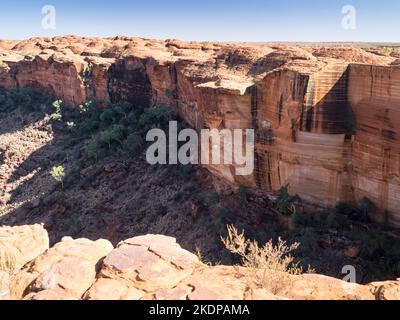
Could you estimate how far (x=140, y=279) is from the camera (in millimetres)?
6219

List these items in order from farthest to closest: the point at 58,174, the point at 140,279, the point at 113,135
Answer: the point at 113,135
the point at 58,174
the point at 140,279

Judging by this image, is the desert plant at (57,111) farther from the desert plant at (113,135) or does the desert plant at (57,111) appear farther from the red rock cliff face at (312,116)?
the red rock cliff face at (312,116)

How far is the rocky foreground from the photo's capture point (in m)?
5.92

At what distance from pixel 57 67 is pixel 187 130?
15.6 meters

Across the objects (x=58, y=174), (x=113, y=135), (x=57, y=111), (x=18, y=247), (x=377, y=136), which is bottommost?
(x=58, y=174)

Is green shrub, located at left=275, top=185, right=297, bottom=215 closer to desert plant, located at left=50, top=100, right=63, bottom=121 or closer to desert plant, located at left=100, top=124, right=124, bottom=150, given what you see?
desert plant, located at left=100, top=124, right=124, bottom=150

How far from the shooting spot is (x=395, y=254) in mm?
11906

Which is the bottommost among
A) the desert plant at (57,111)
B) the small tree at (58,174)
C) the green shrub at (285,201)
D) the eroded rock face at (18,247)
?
the small tree at (58,174)

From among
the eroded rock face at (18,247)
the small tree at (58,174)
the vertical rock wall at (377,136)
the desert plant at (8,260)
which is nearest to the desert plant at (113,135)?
the small tree at (58,174)

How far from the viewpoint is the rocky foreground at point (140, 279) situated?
5918 mm

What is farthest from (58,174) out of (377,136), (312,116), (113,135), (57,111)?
(377,136)

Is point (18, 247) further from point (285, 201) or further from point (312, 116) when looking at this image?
point (312, 116)
